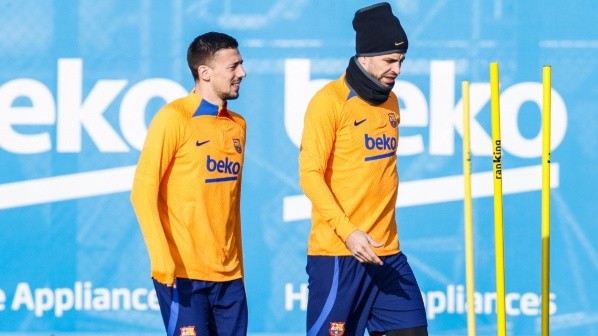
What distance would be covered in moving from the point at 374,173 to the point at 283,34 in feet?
9.29

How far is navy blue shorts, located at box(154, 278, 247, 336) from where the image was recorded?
5.39 metres

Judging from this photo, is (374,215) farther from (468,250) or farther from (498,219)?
(468,250)

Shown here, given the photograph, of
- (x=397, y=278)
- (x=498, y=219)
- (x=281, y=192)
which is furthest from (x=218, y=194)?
(x=281, y=192)

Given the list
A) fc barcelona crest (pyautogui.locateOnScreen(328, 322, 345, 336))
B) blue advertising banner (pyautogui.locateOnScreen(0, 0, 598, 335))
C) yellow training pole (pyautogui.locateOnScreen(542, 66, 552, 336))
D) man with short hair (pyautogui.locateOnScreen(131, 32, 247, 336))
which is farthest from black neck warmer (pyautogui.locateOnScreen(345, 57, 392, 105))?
blue advertising banner (pyautogui.locateOnScreen(0, 0, 598, 335))

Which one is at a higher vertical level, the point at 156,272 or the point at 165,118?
the point at 165,118

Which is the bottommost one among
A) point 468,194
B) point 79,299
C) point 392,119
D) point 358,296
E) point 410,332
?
point 79,299

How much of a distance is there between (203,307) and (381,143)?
1047mm

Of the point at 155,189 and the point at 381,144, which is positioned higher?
the point at 381,144

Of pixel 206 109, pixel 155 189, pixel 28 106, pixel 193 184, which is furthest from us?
pixel 28 106

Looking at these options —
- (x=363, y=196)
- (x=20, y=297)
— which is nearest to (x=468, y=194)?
(x=363, y=196)

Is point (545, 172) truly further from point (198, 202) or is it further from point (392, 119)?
point (198, 202)

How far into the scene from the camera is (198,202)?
541 cm

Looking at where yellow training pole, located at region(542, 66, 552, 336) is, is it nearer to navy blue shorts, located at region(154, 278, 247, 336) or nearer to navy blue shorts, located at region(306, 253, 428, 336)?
navy blue shorts, located at region(306, 253, 428, 336)

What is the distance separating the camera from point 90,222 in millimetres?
8406
